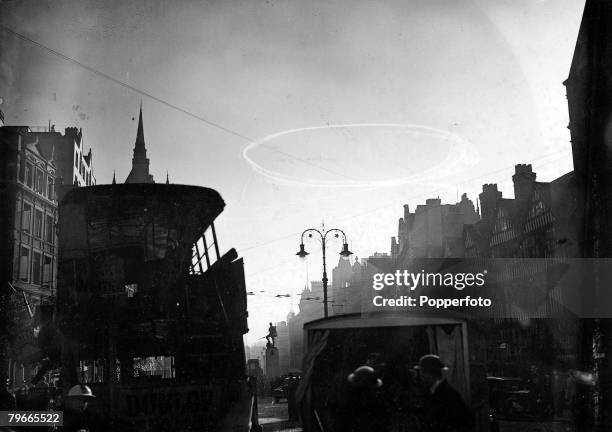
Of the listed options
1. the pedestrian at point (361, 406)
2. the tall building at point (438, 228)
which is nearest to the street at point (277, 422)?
the pedestrian at point (361, 406)

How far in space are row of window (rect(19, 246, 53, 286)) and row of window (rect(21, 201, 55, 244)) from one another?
155 cm

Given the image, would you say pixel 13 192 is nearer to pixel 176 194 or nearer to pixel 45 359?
pixel 45 359

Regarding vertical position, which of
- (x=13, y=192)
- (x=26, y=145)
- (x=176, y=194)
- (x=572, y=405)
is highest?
(x=26, y=145)

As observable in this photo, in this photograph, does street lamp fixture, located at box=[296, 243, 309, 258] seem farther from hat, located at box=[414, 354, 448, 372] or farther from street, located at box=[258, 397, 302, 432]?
hat, located at box=[414, 354, 448, 372]

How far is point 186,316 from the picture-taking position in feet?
36.0

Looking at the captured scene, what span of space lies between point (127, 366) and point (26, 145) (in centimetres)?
3676

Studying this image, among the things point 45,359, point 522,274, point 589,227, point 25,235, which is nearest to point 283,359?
point 25,235

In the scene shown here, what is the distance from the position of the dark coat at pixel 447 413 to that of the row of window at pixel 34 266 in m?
40.1

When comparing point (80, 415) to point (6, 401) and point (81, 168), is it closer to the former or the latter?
point (6, 401)

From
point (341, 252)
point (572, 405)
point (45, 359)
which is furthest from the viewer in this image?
point (341, 252)

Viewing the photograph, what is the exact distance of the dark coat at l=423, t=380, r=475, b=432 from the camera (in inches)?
227

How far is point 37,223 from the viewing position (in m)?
45.8

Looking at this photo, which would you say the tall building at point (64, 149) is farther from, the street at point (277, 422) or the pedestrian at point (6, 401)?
the pedestrian at point (6, 401)

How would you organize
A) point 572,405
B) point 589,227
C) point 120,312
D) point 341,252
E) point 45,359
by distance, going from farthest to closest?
point 341,252, point 589,227, point 572,405, point 45,359, point 120,312
